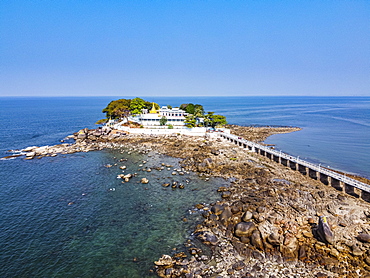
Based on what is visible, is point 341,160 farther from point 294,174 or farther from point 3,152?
point 3,152

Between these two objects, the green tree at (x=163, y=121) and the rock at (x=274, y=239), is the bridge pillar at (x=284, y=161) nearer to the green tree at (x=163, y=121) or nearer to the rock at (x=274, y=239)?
the rock at (x=274, y=239)

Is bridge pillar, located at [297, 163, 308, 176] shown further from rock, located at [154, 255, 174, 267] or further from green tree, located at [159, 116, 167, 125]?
green tree, located at [159, 116, 167, 125]

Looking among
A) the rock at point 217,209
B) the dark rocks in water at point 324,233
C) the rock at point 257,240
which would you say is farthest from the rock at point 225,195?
the dark rocks in water at point 324,233

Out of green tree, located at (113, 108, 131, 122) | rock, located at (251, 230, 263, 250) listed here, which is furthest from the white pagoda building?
rock, located at (251, 230, 263, 250)

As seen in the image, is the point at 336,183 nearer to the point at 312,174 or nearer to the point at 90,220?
the point at 312,174

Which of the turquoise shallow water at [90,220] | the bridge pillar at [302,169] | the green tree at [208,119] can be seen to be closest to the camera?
the turquoise shallow water at [90,220]

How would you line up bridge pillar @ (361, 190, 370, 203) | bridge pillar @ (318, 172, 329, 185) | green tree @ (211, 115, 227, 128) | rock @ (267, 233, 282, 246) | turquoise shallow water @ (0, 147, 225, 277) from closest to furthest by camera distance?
turquoise shallow water @ (0, 147, 225, 277), rock @ (267, 233, 282, 246), bridge pillar @ (361, 190, 370, 203), bridge pillar @ (318, 172, 329, 185), green tree @ (211, 115, 227, 128)

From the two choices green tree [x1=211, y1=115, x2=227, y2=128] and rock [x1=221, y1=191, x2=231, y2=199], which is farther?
green tree [x1=211, y1=115, x2=227, y2=128]
